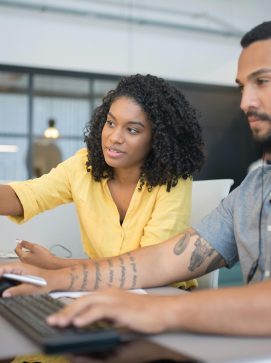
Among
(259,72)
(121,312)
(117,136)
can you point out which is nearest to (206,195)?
(117,136)

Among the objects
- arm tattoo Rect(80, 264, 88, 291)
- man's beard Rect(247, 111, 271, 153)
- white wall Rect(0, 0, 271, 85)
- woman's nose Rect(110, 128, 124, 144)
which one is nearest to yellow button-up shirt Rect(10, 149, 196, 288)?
woman's nose Rect(110, 128, 124, 144)

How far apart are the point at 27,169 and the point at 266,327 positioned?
227 inches

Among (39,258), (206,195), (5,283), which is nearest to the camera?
(5,283)

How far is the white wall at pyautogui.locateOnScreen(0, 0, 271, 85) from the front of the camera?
6273 mm

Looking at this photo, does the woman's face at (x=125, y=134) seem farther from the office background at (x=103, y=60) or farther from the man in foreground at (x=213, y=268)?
the office background at (x=103, y=60)

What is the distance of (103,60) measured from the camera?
22.1 ft

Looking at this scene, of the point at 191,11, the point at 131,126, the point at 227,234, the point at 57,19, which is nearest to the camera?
the point at 227,234

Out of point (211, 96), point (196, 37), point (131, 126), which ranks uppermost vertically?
point (196, 37)

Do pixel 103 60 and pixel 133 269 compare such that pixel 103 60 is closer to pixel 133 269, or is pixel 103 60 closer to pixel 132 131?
pixel 132 131

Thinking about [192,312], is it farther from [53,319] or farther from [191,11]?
[191,11]

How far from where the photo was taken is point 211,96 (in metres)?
7.56

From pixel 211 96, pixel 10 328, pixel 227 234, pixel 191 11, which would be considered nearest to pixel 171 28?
pixel 191 11

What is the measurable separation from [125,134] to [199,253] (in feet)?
2.00

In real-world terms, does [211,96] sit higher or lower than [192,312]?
higher
